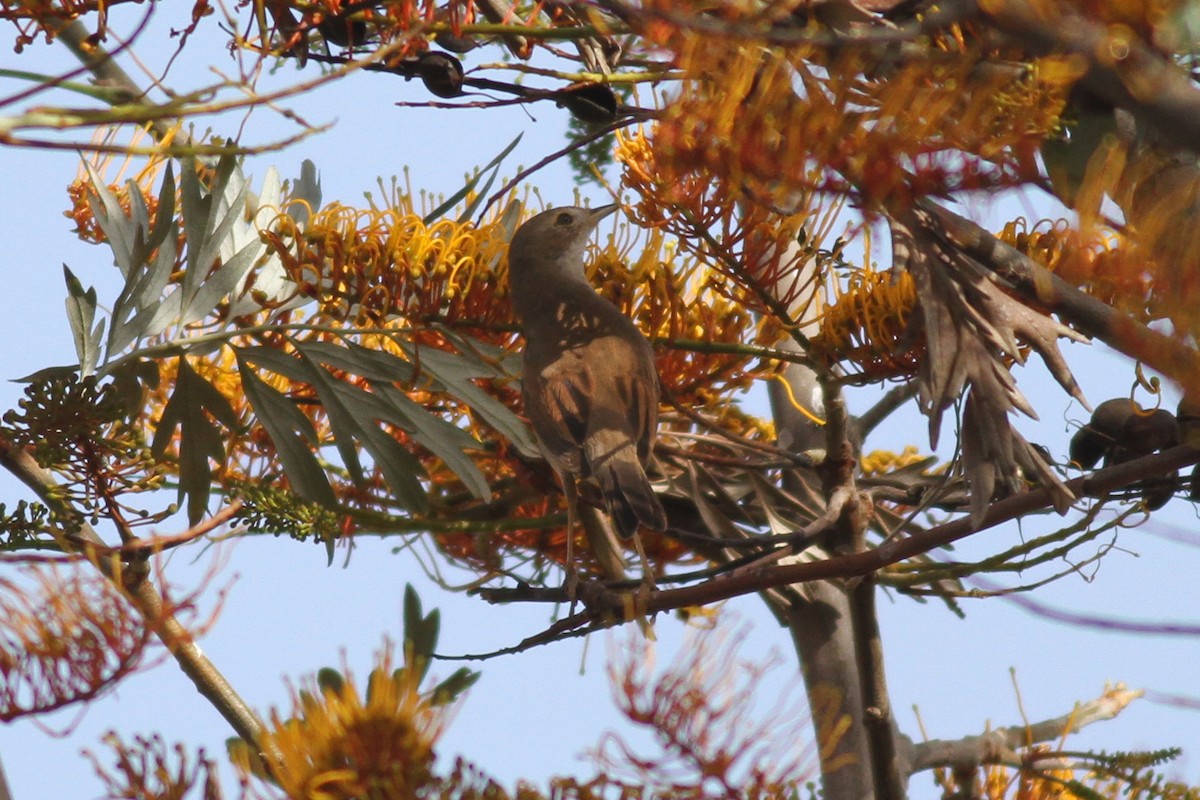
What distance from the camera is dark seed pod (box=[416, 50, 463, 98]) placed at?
96.3 inches

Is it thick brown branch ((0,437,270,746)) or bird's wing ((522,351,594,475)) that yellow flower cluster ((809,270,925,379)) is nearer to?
bird's wing ((522,351,594,475))

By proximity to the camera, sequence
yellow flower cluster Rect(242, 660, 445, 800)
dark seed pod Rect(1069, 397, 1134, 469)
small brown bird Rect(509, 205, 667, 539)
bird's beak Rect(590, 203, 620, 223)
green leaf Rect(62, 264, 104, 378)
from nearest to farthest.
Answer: yellow flower cluster Rect(242, 660, 445, 800) < green leaf Rect(62, 264, 104, 378) < dark seed pod Rect(1069, 397, 1134, 469) < small brown bird Rect(509, 205, 667, 539) < bird's beak Rect(590, 203, 620, 223)

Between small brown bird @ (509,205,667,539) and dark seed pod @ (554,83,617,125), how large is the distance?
45 cm

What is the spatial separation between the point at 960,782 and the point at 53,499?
6.13 feet

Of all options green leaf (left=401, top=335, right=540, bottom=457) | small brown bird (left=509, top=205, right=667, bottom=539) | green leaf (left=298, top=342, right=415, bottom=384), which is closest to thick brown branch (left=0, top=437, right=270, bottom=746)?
green leaf (left=298, top=342, right=415, bottom=384)

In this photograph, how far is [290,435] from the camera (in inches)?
94.0

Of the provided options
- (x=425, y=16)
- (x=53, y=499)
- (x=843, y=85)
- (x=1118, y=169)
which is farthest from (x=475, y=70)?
(x=1118, y=169)

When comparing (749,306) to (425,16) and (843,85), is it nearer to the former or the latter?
(425,16)

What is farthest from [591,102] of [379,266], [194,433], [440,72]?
[194,433]

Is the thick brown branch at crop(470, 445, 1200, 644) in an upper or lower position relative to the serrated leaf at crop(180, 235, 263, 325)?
lower

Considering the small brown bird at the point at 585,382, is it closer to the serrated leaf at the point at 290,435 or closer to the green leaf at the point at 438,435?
the green leaf at the point at 438,435

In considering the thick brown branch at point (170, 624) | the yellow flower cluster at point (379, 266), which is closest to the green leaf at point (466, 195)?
the yellow flower cluster at point (379, 266)

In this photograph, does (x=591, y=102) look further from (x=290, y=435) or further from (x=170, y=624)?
(x=170, y=624)

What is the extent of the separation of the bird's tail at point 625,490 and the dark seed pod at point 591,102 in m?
0.66
